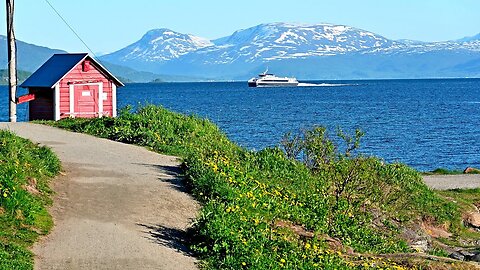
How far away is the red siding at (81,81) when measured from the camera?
30.7m

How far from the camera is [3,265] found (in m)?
11.9

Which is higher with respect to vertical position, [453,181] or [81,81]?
[81,81]

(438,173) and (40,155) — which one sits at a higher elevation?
(40,155)

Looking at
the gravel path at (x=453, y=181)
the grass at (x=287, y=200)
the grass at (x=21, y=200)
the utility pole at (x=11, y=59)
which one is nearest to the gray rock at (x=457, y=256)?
the grass at (x=287, y=200)

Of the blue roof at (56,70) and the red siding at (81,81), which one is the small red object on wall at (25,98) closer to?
the blue roof at (56,70)

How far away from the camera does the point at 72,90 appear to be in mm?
30875

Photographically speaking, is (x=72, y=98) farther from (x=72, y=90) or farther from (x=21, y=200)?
(x=21, y=200)

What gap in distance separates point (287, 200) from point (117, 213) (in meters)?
3.85

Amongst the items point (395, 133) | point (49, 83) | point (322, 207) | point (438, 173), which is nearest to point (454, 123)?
point (395, 133)

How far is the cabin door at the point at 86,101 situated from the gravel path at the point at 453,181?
39.2 feet

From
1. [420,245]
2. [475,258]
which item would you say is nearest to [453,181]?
[420,245]

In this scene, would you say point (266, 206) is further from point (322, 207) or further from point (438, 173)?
point (438, 173)

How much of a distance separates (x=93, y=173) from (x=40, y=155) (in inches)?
44.9

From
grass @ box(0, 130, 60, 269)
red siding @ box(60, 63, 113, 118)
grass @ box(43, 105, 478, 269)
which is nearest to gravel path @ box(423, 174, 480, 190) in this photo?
grass @ box(43, 105, 478, 269)
